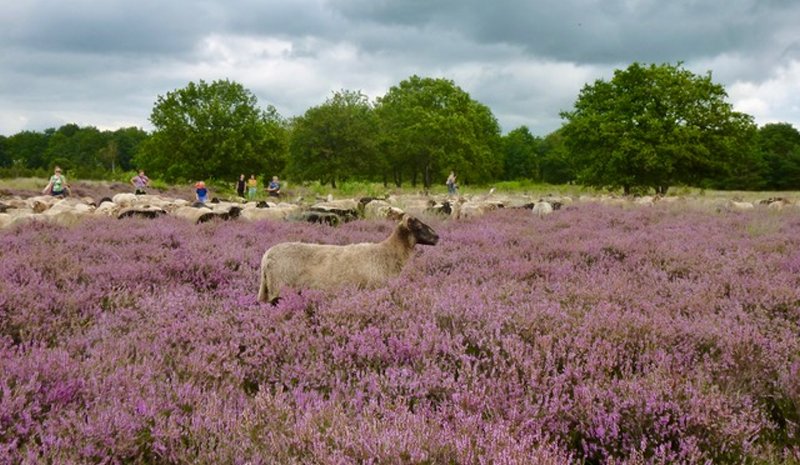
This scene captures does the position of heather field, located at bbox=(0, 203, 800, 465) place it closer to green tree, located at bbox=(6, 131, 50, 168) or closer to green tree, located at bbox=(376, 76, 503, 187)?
green tree, located at bbox=(376, 76, 503, 187)

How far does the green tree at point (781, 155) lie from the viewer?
70.1m

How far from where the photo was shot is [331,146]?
50.3 meters

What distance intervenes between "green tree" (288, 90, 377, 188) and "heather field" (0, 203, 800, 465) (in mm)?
43710

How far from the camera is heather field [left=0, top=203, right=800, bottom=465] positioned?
228 cm

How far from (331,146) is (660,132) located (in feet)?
97.0

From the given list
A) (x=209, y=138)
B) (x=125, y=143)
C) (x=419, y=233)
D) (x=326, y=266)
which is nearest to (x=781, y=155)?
(x=209, y=138)

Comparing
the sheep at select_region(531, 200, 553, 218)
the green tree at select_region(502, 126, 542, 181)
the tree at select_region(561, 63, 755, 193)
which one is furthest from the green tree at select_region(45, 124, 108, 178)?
the sheep at select_region(531, 200, 553, 218)

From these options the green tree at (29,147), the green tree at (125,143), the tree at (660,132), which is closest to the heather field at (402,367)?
the tree at (660,132)

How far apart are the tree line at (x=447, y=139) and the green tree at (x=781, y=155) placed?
0.66ft

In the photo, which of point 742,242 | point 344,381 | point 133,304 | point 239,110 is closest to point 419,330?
point 344,381

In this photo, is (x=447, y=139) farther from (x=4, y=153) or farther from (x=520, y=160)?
(x=4, y=153)

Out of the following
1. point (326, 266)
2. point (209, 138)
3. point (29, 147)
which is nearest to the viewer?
point (326, 266)

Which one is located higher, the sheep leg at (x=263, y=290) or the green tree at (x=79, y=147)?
the green tree at (x=79, y=147)

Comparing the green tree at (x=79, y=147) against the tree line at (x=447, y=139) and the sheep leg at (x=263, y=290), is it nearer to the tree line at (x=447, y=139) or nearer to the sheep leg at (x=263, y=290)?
the tree line at (x=447, y=139)
